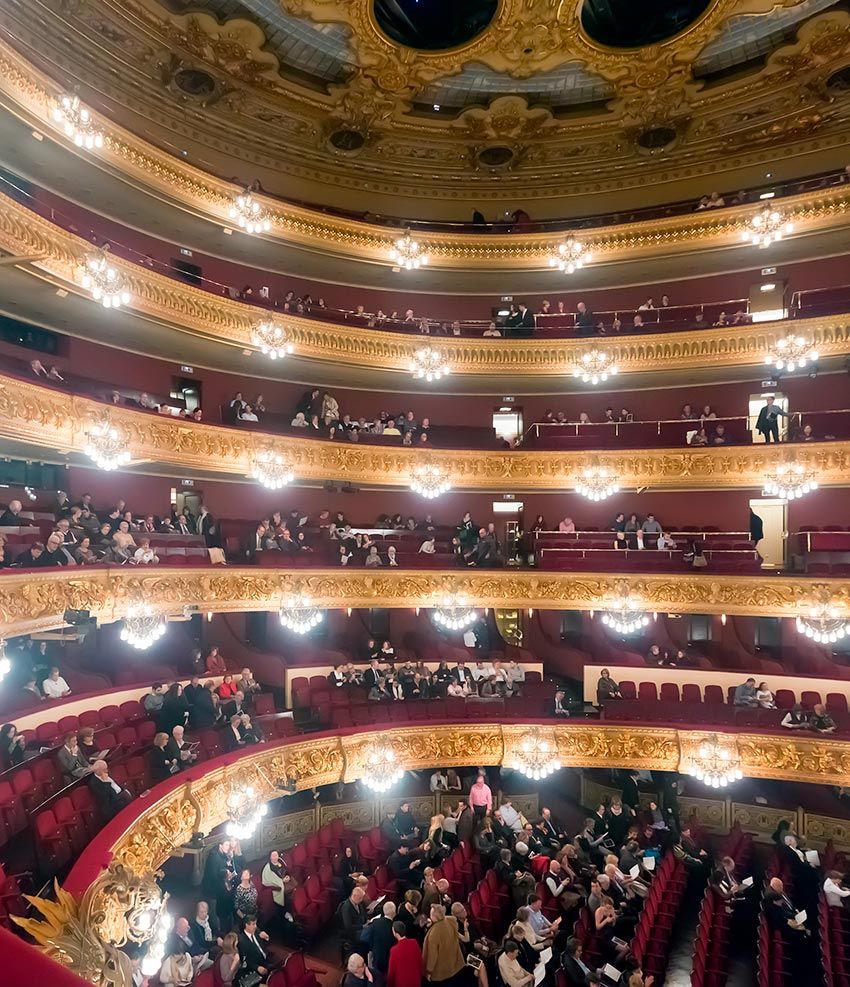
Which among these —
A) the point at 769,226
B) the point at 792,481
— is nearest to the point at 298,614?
the point at 792,481

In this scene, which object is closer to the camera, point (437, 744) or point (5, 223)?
point (5, 223)

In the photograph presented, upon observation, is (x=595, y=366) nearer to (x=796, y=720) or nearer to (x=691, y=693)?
(x=691, y=693)

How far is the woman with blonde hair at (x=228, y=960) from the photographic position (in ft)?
25.3

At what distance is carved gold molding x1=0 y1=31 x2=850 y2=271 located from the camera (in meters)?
15.2

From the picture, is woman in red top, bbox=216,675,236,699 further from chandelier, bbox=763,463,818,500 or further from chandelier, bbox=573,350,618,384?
chandelier, bbox=763,463,818,500

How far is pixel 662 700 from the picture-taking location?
53.7 ft

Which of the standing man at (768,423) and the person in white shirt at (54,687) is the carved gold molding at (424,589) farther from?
the standing man at (768,423)

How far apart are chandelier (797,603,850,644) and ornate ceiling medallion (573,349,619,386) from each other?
7.71 metres

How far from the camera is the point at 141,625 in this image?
512 inches

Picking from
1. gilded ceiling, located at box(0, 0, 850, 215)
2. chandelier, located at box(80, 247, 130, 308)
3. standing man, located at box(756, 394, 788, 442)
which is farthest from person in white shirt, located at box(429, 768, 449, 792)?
gilded ceiling, located at box(0, 0, 850, 215)

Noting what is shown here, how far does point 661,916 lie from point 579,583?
8.03 meters

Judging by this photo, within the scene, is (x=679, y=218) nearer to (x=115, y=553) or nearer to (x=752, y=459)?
(x=752, y=459)

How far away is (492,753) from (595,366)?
34.2 feet

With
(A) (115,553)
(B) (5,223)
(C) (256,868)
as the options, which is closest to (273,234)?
(B) (5,223)
